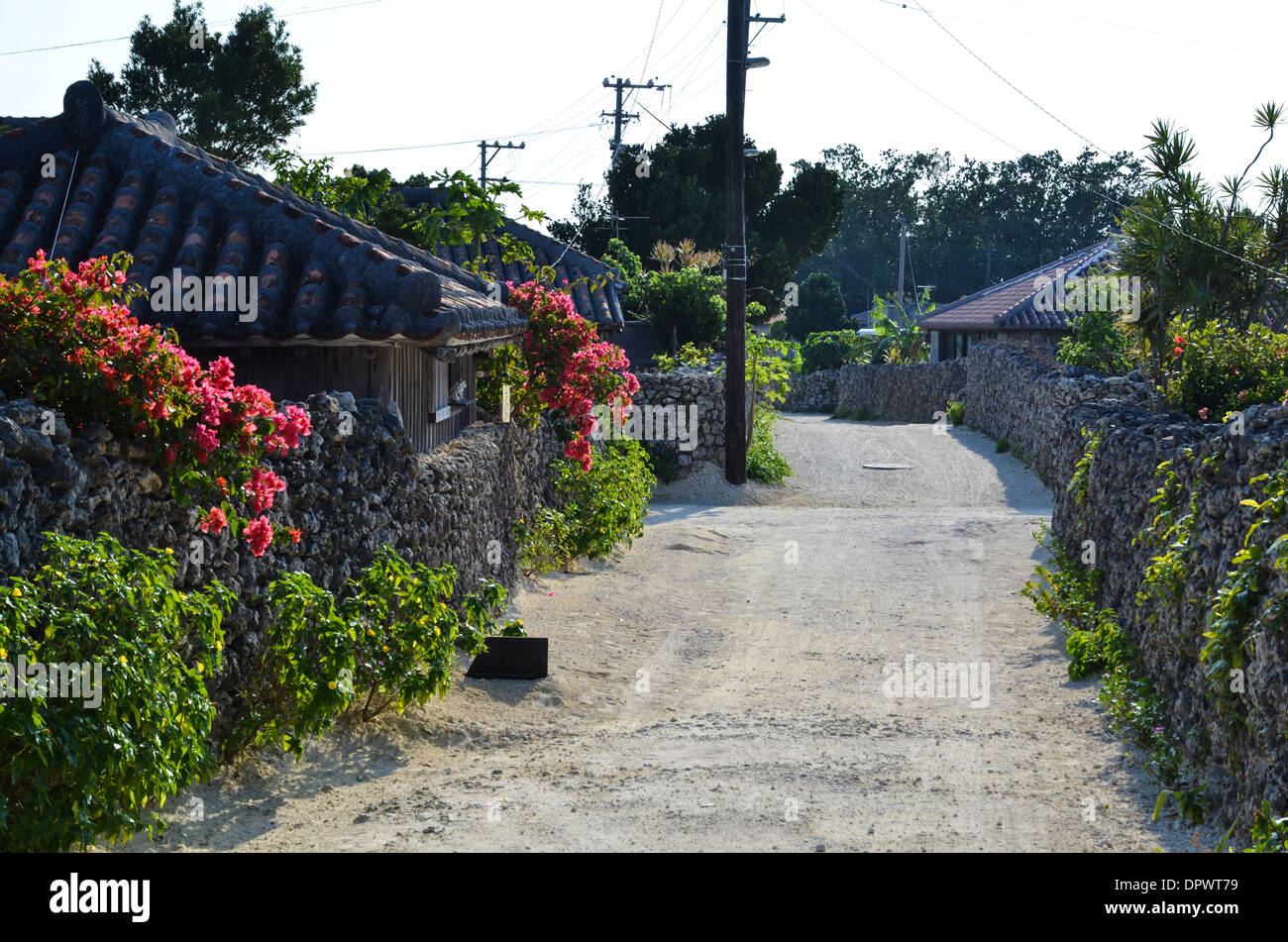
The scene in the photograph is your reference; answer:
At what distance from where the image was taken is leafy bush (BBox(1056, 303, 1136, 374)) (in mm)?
23688

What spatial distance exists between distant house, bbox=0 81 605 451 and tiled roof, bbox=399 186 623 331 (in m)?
11.5

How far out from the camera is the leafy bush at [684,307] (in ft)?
102

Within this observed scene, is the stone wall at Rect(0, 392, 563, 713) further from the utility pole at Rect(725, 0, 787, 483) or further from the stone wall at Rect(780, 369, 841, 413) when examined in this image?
the stone wall at Rect(780, 369, 841, 413)

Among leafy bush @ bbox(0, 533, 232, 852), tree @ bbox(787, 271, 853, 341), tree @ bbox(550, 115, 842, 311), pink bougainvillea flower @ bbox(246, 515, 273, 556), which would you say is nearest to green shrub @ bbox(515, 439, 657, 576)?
pink bougainvillea flower @ bbox(246, 515, 273, 556)

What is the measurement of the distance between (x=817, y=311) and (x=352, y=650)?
2086 inches

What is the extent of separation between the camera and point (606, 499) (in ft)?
48.2

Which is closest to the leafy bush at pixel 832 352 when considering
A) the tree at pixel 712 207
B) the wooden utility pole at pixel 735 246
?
the tree at pixel 712 207

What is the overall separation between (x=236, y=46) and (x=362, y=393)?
77.3 feet

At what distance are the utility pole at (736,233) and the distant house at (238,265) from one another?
32.5 feet

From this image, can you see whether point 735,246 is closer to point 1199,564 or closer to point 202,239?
point 202,239

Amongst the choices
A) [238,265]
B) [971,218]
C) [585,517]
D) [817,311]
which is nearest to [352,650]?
[238,265]

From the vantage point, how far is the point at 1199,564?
664 cm

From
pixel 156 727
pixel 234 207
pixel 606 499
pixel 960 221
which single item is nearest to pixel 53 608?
pixel 156 727

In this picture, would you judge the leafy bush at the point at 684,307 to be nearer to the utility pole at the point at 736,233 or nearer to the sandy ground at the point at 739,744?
the utility pole at the point at 736,233
